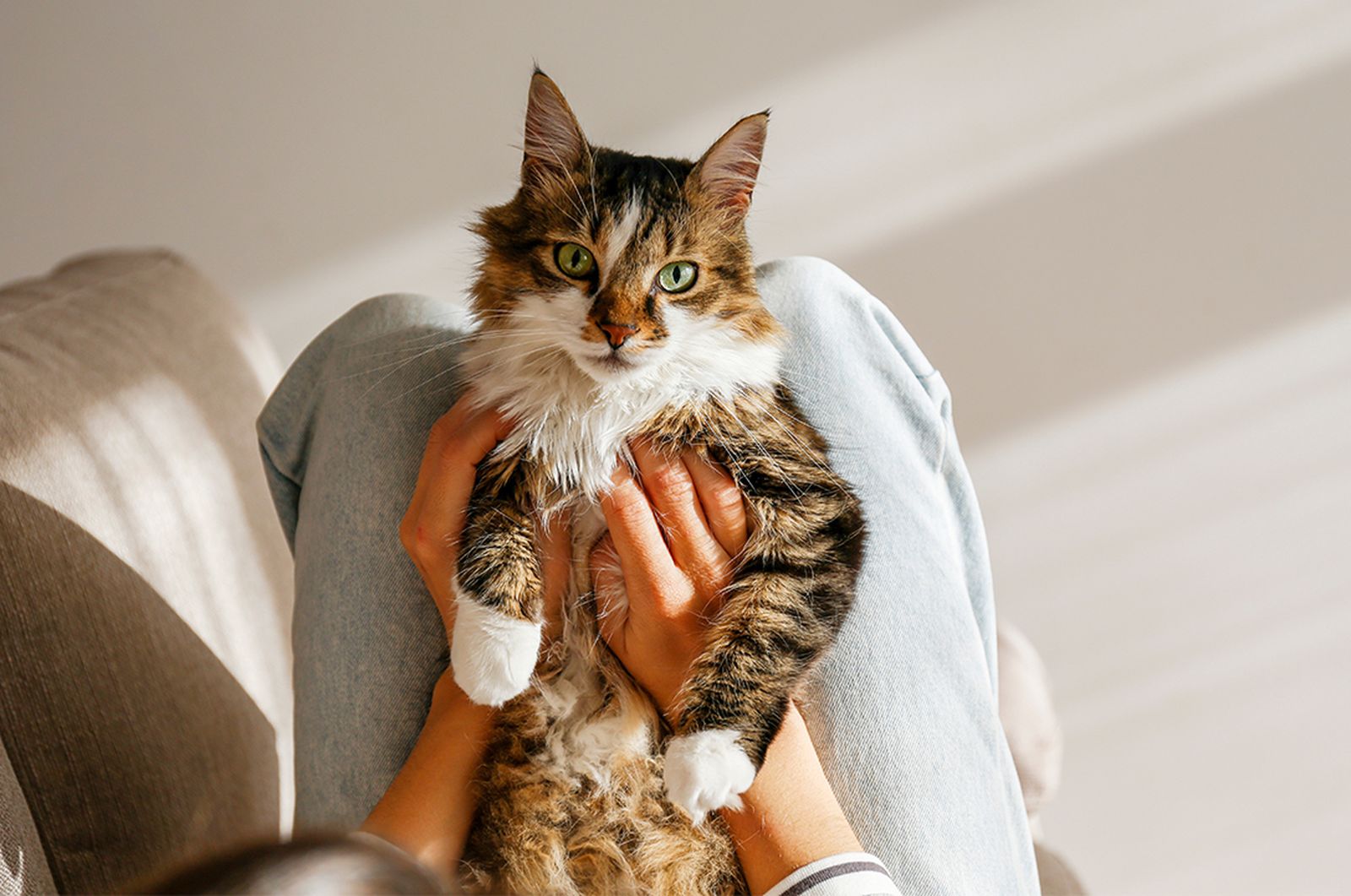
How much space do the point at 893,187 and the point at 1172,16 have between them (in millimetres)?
663

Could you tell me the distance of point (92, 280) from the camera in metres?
1.72

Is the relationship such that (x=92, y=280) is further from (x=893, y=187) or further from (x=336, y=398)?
(x=893, y=187)

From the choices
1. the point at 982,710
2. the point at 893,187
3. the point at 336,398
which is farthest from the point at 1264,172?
the point at 336,398

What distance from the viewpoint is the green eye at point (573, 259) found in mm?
1124

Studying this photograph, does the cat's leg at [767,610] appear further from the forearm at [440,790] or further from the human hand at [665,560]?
the forearm at [440,790]

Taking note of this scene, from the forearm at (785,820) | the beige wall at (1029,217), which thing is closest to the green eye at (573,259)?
the forearm at (785,820)

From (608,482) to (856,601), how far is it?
359 mm

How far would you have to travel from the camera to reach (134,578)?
1413 millimetres

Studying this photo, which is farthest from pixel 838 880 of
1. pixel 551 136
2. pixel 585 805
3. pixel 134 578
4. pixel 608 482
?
pixel 134 578

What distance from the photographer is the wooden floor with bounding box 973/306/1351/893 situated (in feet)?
7.09

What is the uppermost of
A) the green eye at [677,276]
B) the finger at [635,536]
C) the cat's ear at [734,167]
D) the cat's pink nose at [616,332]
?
the cat's ear at [734,167]

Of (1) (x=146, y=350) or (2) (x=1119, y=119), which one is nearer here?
(1) (x=146, y=350)

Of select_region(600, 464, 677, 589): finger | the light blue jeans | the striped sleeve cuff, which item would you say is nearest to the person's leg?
the light blue jeans

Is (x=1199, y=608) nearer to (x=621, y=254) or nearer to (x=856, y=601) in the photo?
(x=856, y=601)
